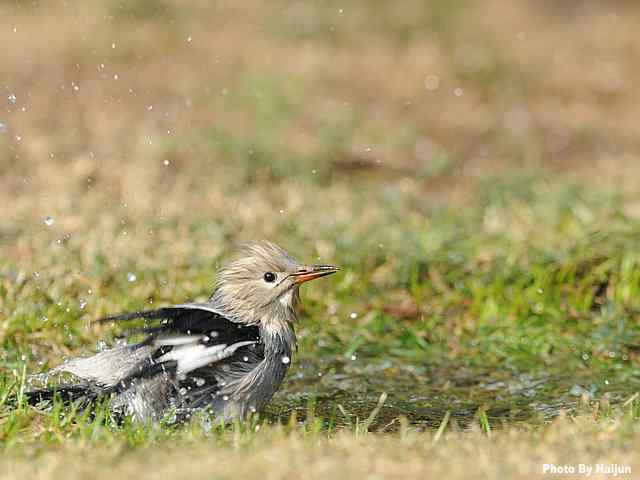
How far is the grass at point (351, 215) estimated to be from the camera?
4.12 m

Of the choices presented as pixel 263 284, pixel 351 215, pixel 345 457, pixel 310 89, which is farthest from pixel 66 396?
pixel 310 89

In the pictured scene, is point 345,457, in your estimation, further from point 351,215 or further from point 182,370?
point 351,215

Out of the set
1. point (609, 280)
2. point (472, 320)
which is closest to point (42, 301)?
point (472, 320)

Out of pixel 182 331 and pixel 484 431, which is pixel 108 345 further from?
pixel 484 431

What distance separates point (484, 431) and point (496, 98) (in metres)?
7.26

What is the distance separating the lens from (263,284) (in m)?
4.82

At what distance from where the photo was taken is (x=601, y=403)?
503cm

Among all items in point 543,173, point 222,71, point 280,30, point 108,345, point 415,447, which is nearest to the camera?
point 415,447

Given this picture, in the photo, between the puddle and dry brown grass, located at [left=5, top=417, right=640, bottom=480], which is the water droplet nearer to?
the puddle

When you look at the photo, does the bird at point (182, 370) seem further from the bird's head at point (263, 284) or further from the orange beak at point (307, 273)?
the orange beak at point (307, 273)

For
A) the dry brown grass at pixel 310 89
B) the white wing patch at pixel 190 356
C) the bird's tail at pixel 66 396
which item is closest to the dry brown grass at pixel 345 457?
the white wing patch at pixel 190 356

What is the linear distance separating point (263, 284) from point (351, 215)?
3.04 m

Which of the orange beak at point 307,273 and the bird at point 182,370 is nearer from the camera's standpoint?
the bird at point 182,370

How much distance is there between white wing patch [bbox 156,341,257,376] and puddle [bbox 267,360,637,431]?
0.51 metres
